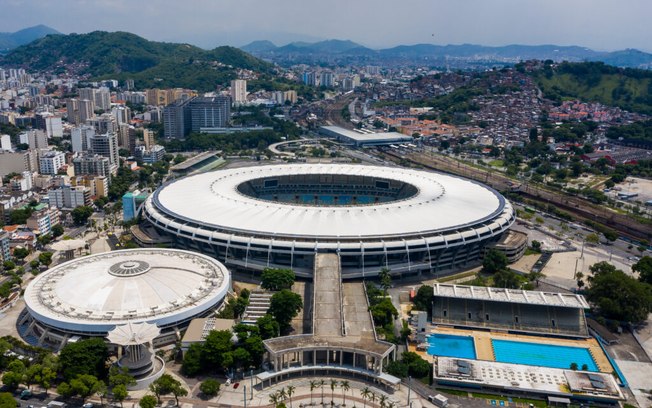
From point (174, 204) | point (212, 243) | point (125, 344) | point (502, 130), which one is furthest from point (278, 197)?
point (502, 130)

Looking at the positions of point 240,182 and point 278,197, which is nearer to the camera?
point 240,182

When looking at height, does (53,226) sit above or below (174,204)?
below

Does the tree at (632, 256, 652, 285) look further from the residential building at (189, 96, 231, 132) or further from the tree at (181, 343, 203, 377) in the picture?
the residential building at (189, 96, 231, 132)

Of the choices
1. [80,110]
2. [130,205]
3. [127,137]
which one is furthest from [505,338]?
[80,110]

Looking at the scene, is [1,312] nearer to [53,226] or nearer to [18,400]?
[18,400]

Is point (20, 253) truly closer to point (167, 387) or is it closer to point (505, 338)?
point (167, 387)

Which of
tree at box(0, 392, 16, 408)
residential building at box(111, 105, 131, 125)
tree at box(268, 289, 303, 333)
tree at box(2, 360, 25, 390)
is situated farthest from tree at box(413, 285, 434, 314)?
residential building at box(111, 105, 131, 125)

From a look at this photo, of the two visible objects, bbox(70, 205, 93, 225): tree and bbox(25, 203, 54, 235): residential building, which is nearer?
bbox(25, 203, 54, 235): residential building
